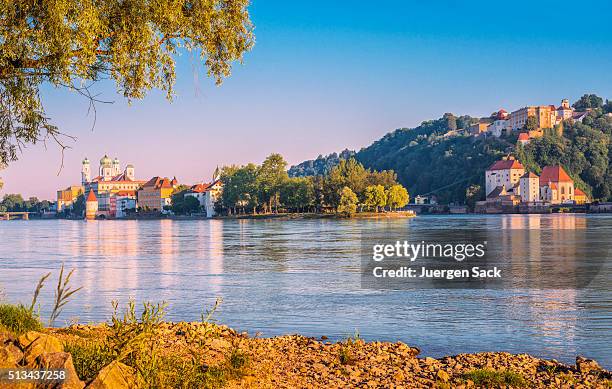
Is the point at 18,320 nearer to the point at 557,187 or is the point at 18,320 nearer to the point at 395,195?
the point at 395,195

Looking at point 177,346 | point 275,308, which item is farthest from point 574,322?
point 177,346

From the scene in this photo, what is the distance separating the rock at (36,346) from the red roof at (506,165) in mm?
158255

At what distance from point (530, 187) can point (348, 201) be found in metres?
62.3

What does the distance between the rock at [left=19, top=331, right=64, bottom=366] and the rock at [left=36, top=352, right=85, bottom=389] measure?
14cm

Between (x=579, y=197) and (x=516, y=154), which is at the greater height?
(x=516, y=154)

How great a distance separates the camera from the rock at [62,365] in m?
5.46

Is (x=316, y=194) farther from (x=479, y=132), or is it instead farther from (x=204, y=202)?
(x=479, y=132)

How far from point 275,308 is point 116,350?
10092 mm

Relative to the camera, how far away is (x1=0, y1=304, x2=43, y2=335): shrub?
902cm

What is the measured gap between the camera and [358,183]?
117 metres

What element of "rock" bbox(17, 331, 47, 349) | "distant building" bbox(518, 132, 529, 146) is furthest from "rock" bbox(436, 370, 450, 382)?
"distant building" bbox(518, 132, 529, 146)

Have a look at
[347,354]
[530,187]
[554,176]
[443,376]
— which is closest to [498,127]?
[530,187]

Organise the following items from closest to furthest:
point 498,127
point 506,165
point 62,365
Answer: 1. point 62,365
2. point 506,165
3. point 498,127

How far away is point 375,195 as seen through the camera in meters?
115
